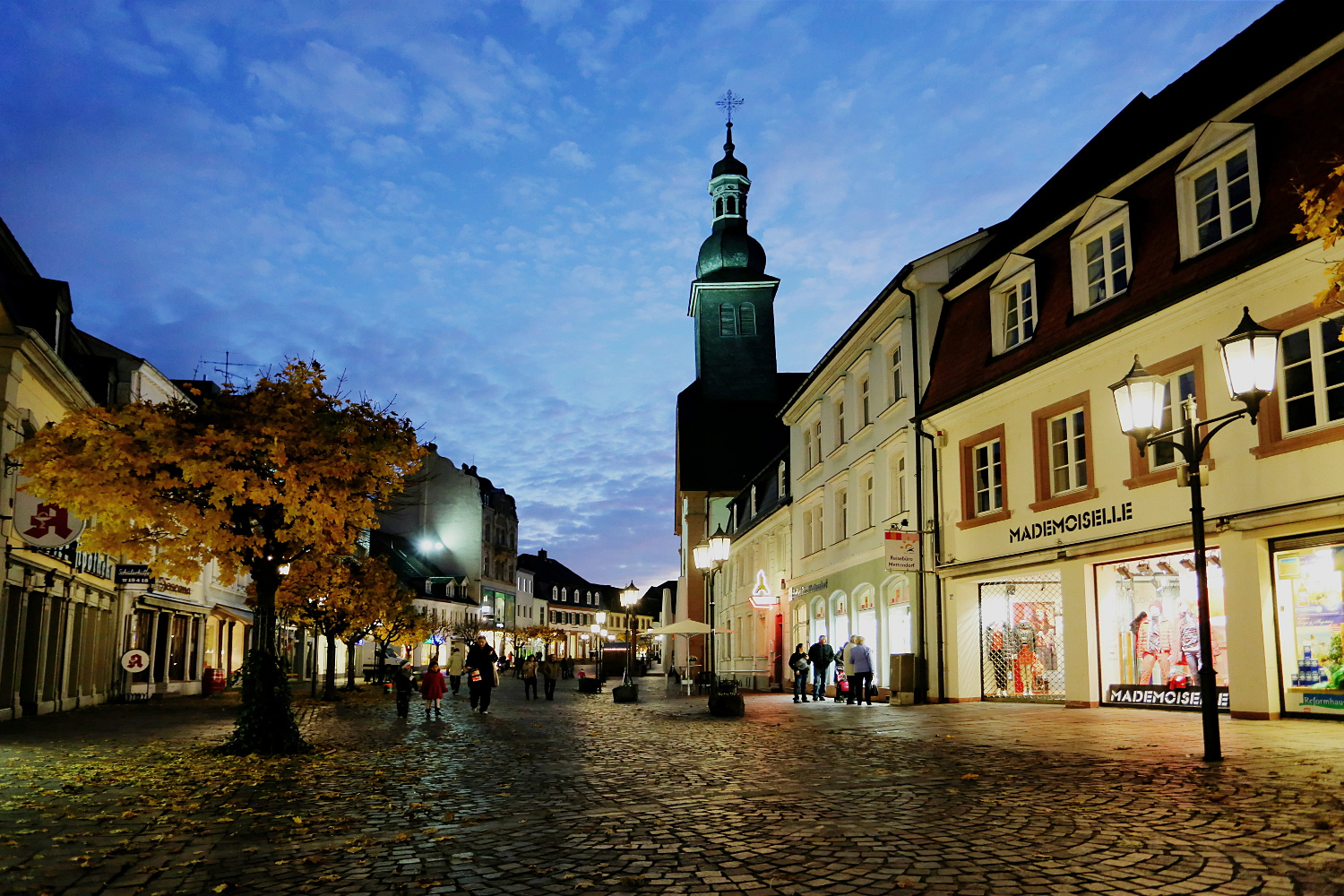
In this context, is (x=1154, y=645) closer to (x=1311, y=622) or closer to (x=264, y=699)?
(x=1311, y=622)

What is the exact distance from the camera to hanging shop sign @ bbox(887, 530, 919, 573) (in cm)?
2455

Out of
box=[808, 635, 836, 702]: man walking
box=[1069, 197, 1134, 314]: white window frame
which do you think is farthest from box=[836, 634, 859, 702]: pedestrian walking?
box=[1069, 197, 1134, 314]: white window frame

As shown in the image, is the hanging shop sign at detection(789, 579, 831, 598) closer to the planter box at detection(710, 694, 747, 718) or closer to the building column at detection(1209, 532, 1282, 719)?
the planter box at detection(710, 694, 747, 718)

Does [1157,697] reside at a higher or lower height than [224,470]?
lower

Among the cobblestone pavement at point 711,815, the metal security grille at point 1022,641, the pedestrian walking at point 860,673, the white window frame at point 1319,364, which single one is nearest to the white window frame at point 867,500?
the pedestrian walking at point 860,673

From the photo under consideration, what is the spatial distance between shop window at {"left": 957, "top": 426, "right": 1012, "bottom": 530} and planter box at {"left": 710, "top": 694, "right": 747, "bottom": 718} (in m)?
6.03

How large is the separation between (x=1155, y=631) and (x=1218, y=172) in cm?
762

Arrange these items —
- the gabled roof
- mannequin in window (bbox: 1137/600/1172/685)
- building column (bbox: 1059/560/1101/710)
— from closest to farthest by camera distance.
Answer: the gabled roof → mannequin in window (bbox: 1137/600/1172/685) → building column (bbox: 1059/560/1101/710)

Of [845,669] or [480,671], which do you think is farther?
[480,671]

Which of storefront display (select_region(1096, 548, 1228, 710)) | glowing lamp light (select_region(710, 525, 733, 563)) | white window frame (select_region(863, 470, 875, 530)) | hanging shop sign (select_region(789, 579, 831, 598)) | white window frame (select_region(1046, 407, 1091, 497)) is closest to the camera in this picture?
storefront display (select_region(1096, 548, 1228, 710))

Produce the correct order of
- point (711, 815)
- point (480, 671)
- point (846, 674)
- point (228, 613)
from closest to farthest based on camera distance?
point (711, 815) → point (846, 674) → point (480, 671) → point (228, 613)

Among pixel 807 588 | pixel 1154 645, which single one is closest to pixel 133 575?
pixel 807 588

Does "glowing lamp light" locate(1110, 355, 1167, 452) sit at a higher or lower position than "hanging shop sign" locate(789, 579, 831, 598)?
higher

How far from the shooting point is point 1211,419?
11.4 m
